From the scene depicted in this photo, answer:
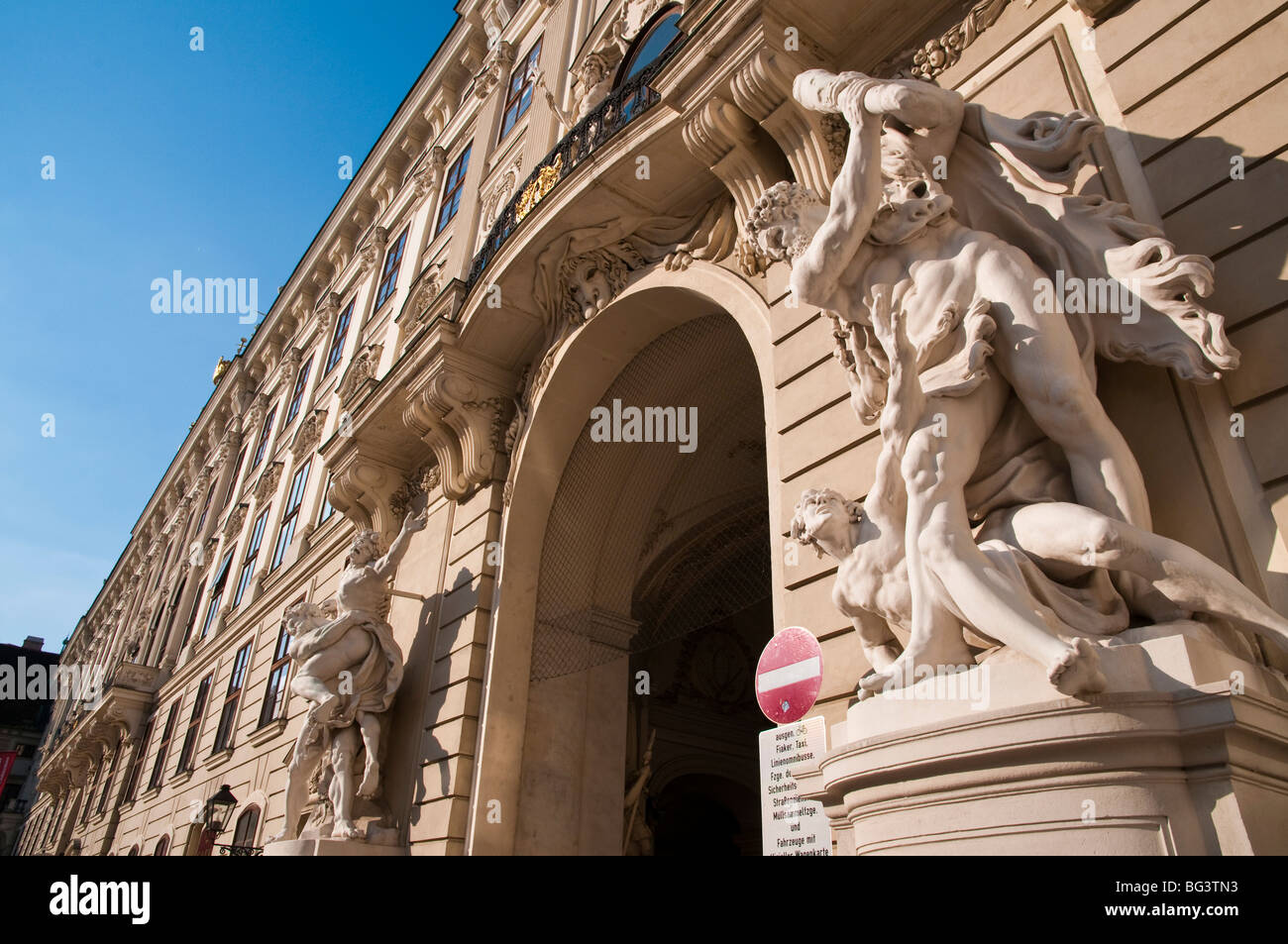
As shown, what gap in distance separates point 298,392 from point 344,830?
1625 centimetres

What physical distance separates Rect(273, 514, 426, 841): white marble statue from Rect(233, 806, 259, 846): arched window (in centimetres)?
486

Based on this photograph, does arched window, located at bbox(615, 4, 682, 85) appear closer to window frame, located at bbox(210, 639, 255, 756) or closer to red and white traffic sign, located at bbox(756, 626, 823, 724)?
red and white traffic sign, located at bbox(756, 626, 823, 724)

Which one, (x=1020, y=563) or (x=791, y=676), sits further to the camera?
(x=791, y=676)

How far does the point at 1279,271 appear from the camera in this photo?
3660 millimetres

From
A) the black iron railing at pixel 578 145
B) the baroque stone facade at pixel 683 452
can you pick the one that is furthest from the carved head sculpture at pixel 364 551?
the black iron railing at pixel 578 145

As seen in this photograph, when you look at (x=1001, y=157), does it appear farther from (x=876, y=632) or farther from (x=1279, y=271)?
(x=876, y=632)

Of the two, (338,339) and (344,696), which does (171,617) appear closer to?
(338,339)

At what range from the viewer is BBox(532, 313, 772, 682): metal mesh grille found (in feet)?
30.4

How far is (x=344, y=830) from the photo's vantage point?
8.56 meters

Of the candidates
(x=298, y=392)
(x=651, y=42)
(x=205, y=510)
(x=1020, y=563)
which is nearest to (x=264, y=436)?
(x=298, y=392)

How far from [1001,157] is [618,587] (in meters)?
6.77

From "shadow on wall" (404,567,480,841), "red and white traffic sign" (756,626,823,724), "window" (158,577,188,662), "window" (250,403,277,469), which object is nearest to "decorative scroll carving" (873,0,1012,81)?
"red and white traffic sign" (756,626,823,724)
